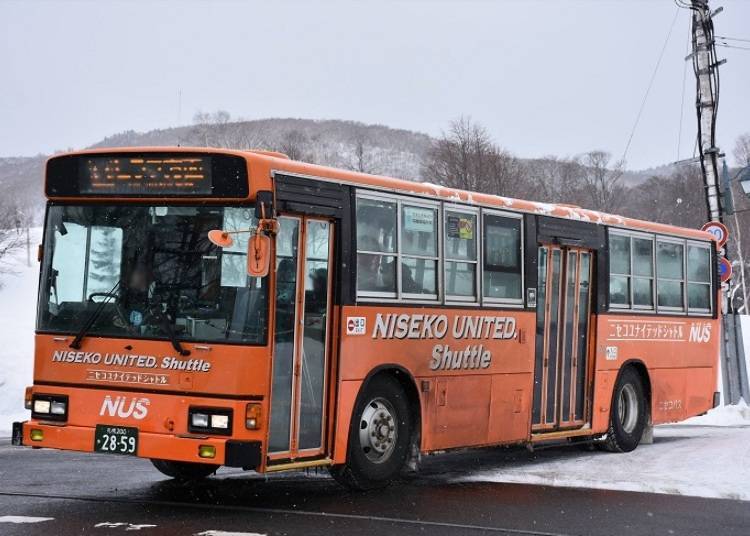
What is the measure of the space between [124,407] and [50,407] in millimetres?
702

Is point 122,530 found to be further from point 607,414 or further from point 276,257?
point 607,414

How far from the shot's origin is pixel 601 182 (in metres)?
91.6

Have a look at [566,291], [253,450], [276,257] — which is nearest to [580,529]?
[253,450]

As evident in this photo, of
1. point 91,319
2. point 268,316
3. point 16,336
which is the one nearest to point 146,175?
point 91,319

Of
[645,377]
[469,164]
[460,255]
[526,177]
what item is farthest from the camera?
[526,177]

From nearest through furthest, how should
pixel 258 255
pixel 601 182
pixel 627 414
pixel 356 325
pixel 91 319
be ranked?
pixel 258 255
pixel 91 319
pixel 356 325
pixel 627 414
pixel 601 182

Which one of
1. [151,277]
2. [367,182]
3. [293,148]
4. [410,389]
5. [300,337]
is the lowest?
[410,389]

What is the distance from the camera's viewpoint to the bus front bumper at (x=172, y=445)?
348 inches

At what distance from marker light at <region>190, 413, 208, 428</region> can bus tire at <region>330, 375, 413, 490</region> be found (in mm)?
1550

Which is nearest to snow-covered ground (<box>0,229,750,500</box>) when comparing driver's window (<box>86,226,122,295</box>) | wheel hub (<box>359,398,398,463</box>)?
wheel hub (<box>359,398,398,463</box>)

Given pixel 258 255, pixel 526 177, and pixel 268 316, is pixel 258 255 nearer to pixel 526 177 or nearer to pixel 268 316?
pixel 268 316

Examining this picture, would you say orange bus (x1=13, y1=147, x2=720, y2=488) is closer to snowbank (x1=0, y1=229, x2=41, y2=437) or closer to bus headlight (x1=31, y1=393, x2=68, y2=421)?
bus headlight (x1=31, y1=393, x2=68, y2=421)

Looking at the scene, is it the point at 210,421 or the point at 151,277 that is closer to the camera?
the point at 210,421

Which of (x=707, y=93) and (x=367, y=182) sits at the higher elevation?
(x=707, y=93)
